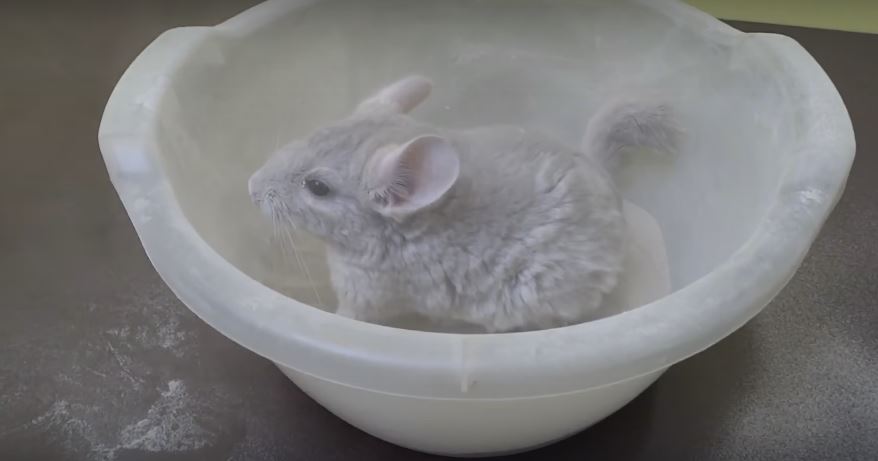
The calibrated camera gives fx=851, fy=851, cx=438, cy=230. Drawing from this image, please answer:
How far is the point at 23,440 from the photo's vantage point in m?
0.85

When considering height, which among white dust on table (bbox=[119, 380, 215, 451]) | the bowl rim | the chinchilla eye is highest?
the bowl rim

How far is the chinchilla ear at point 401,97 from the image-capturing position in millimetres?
933

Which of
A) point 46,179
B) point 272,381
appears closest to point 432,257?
point 272,381

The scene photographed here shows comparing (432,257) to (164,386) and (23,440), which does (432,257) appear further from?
(23,440)

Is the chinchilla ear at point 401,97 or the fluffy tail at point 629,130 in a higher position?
the chinchilla ear at point 401,97

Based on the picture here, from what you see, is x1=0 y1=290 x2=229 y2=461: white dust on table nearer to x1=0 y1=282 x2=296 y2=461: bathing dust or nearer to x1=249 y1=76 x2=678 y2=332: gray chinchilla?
x1=0 y1=282 x2=296 y2=461: bathing dust

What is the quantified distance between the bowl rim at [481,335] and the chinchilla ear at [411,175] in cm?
16

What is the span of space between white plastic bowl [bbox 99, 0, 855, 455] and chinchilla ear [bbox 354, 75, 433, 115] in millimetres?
153

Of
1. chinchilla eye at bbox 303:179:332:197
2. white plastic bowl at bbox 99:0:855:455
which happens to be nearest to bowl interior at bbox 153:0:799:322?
white plastic bowl at bbox 99:0:855:455

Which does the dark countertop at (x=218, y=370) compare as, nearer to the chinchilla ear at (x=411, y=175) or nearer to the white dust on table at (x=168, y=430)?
the white dust on table at (x=168, y=430)

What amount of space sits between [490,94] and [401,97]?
0.27 meters

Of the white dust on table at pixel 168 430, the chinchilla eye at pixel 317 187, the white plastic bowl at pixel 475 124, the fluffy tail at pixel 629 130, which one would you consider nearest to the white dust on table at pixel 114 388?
the white dust on table at pixel 168 430

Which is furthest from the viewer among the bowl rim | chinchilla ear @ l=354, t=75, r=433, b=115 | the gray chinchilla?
chinchilla ear @ l=354, t=75, r=433, b=115

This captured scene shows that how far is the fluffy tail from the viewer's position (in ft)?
3.35
